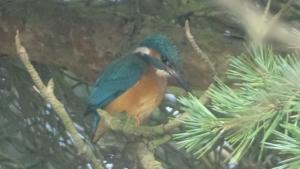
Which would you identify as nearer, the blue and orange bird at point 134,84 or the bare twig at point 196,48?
the bare twig at point 196,48

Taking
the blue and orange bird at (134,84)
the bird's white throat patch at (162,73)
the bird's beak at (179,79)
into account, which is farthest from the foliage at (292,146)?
the bird's white throat patch at (162,73)

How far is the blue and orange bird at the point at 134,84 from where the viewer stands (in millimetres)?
2551

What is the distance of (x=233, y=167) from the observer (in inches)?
99.0

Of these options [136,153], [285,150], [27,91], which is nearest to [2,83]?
[27,91]

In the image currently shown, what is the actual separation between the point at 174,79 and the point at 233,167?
1.02 ft

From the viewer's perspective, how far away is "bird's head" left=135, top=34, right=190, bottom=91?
2.40 meters

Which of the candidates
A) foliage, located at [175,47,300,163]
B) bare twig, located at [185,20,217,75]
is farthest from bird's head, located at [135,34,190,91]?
foliage, located at [175,47,300,163]

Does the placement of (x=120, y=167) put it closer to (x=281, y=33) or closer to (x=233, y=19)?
(x=233, y=19)

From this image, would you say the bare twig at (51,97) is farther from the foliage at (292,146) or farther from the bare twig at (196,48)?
the foliage at (292,146)

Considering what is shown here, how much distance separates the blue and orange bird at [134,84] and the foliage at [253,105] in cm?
119

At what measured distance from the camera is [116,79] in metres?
2.66

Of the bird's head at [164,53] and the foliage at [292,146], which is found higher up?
the foliage at [292,146]

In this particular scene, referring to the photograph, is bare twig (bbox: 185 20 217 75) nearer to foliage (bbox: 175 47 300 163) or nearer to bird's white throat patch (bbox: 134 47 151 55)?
foliage (bbox: 175 47 300 163)

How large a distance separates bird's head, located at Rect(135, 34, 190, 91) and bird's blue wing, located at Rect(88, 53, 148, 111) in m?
0.08
